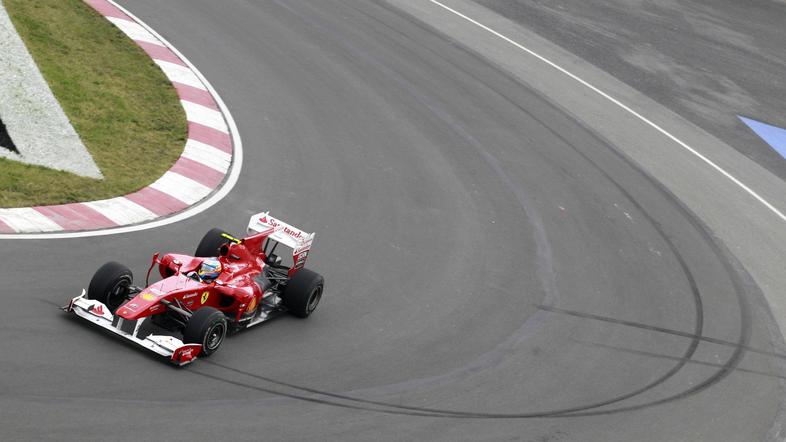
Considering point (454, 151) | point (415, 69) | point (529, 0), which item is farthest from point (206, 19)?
point (529, 0)

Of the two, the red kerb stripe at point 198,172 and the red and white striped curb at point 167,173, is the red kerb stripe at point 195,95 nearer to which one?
the red and white striped curb at point 167,173

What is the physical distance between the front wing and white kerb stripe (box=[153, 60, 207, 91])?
7.48 metres

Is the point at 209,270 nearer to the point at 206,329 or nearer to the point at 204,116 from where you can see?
the point at 206,329

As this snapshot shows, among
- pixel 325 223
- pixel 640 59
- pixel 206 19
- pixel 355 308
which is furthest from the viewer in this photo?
pixel 640 59

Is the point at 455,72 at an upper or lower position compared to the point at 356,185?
upper

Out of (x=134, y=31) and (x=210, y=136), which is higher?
(x=134, y=31)

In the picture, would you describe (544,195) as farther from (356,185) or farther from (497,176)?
(356,185)

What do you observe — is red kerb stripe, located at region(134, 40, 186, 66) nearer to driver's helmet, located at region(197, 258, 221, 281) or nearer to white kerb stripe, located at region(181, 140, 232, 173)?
white kerb stripe, located at region(181, 140, 232, 173)

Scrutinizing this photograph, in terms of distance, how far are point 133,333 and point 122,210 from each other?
3042mm

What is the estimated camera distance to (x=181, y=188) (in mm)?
12742

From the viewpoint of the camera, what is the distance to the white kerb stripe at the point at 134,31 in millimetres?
16938

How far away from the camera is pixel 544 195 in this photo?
51.8ft

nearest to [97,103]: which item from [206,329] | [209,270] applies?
[209,270]

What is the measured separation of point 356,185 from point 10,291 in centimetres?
588
